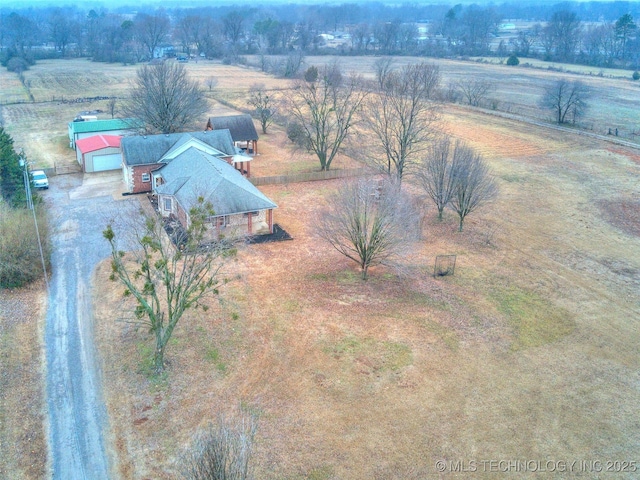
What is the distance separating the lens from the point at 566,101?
196 feet

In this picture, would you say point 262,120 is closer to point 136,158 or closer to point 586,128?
point 136,158

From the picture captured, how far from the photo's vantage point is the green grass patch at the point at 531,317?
858 inches

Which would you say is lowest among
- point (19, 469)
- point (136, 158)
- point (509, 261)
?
point (19, 469)

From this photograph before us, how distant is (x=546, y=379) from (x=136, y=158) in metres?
28.6

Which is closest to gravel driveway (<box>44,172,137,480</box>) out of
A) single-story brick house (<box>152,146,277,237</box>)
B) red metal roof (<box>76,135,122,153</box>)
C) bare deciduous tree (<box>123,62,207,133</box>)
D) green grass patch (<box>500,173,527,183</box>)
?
single-story brick house (<box>152,146,277,237</box>)

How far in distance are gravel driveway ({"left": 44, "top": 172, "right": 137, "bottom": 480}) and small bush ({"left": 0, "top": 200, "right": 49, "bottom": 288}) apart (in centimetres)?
111

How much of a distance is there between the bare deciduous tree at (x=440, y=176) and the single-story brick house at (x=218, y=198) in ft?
30.8

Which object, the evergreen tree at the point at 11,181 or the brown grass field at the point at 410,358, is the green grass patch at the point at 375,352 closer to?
the brown grass field at the point at 410,358

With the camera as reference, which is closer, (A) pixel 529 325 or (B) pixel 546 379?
(B) pixel 546 379

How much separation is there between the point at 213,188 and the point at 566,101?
45923 millimetres

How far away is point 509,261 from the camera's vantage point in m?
28.2

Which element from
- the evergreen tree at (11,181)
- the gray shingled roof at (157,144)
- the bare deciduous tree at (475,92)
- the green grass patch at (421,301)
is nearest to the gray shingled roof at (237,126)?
the gray shingled roof at (157,144)

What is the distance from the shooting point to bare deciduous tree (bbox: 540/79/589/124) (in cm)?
5894

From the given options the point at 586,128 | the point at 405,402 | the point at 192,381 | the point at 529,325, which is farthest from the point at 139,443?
the point at 586,128
